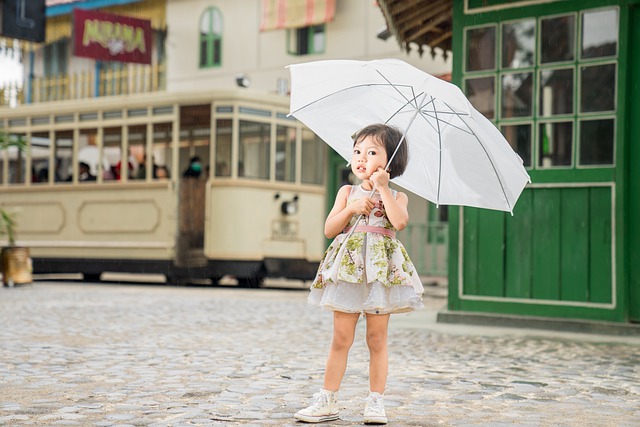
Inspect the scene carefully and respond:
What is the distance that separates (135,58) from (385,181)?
57.9ft

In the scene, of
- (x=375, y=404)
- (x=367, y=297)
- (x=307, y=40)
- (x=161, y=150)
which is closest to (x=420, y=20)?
(x=367, y=297)

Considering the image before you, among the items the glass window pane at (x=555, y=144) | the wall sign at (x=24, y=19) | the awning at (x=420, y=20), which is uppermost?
the wall sign at (x=24, y=19)

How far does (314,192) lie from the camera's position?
15.5 meters

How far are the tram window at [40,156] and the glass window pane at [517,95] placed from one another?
963 centimetres

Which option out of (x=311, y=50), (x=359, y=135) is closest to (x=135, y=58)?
(x=311, y=50)

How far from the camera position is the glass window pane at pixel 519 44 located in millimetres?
8328

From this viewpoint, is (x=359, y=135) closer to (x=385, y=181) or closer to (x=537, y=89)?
(x=385, y=181)

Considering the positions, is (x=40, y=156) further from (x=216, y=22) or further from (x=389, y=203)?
(x=389, y=203)

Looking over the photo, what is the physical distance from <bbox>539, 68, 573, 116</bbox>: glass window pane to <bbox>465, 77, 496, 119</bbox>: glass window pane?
47 centimetres

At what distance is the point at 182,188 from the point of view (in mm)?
14781

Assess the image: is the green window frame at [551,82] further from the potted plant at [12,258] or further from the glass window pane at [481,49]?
the potted plant at [12,258]

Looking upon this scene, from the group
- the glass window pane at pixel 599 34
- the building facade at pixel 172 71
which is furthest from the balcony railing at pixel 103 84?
the glass window pane at pixel 599 34

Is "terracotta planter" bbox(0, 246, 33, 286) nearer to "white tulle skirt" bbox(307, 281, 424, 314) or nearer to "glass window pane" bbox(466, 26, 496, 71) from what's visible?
"glass window pane" bbox(466, 26, 496, 71)

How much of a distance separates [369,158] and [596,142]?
4.52 meters
